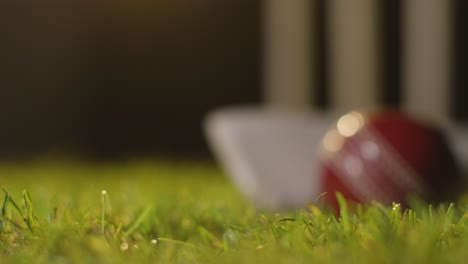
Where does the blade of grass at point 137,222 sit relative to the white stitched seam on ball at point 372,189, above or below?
above

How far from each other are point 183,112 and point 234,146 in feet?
11.3

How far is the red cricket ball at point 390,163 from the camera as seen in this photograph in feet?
6.68

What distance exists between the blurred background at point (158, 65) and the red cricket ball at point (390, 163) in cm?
394

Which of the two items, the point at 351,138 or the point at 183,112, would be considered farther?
the point at 183,112

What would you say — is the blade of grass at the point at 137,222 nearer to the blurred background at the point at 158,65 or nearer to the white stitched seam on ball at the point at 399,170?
the white stitched seam on ball at the point at 399,170

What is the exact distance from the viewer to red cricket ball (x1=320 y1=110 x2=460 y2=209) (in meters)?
2.04

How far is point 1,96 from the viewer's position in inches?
245

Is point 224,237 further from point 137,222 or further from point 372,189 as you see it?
point 372,189

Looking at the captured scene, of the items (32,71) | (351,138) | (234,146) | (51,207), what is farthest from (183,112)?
(51,207)

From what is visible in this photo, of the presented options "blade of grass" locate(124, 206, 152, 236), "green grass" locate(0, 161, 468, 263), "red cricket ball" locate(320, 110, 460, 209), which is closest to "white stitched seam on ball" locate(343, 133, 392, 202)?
"red cricket ball" locate(320, 110, 460, 209)

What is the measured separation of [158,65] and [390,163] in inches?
177

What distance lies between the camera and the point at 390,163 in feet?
6.76

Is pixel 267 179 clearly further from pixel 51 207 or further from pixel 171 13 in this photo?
pixel 171 13

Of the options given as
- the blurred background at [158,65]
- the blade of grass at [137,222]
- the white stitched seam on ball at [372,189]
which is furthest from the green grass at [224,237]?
the blurred background at [158,65]
